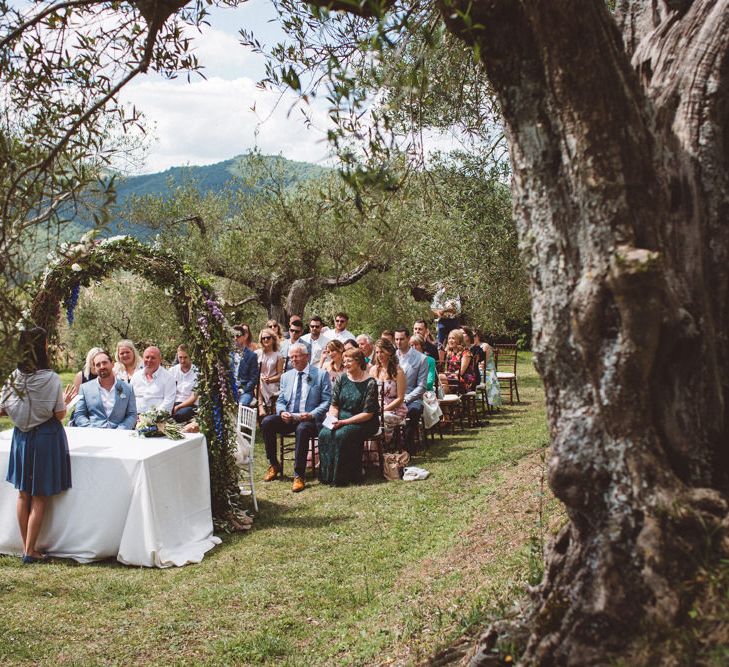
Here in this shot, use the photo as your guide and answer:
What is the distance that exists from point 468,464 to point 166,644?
5894mm

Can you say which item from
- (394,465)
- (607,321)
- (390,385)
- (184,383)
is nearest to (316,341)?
(390,385)

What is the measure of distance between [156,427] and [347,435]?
9.16 ft

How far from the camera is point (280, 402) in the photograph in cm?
1053

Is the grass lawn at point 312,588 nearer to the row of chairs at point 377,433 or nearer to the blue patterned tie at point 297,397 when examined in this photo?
the row of chairs at point 377,433

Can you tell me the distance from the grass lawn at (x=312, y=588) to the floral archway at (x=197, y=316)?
2.45 feet

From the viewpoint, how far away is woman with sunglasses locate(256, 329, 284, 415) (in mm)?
12609

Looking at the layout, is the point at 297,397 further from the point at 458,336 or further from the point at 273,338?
the point at 458,336

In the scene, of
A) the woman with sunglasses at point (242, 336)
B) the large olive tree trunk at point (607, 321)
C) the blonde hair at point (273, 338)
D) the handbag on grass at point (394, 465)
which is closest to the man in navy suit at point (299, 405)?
the handbag on grass at point (394, 465)

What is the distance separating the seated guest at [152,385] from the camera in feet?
32.6

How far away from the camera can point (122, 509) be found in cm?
725

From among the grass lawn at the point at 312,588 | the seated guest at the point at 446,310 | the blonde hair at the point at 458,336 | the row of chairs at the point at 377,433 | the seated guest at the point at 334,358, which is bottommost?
the grass lawn at the point at 312,588

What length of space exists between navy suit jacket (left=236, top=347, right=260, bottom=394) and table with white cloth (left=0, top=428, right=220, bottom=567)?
3.96 meters

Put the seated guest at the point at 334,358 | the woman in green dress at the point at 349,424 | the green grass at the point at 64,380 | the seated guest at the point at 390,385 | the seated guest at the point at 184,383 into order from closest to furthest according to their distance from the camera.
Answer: the woman in green dress at the point at 349,424
the seated guest at the point at 390,385
the seated guest at the point at 184,383
the seated guest at the point at 334,358
the green grass at the point at 64,380

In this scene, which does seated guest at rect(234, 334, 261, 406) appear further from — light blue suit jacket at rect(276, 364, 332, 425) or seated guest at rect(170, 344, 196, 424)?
light blue suit jacket at rect(276, 364, 332, 425)
